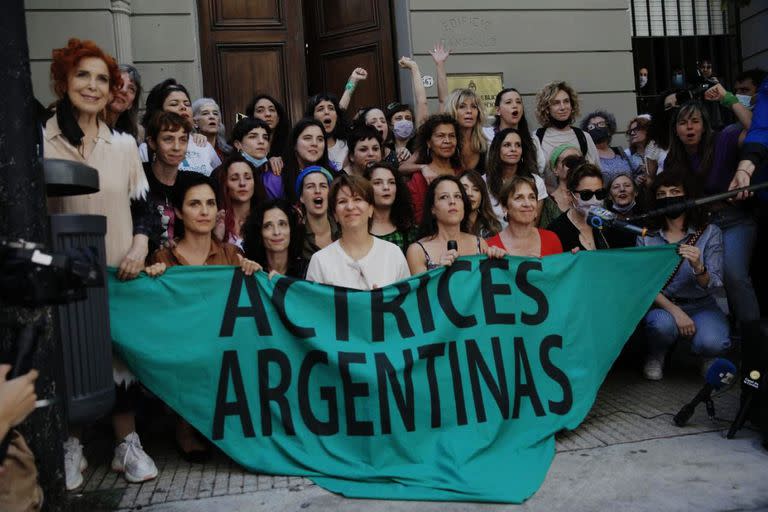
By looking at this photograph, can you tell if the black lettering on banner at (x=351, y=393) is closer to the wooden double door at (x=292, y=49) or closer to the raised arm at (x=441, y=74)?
the raised arm at (x=441, y=74)

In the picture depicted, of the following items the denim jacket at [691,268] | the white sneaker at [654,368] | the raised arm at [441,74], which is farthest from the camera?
the raised arm at [441,74]

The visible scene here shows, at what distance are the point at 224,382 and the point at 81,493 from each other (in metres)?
0.94

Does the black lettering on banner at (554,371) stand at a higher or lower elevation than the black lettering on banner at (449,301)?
lower

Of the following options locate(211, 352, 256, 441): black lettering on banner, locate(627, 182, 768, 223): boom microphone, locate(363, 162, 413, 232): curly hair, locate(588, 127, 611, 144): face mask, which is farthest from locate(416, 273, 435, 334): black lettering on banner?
locate(588, 127, 611, 144): face mask

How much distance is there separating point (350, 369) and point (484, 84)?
18.6 feet

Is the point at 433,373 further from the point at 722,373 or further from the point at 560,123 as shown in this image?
the point at 560,123

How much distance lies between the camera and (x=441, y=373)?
424 centimetres

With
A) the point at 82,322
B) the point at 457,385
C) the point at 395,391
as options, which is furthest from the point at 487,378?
the point at 82,322

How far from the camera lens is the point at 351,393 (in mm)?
4152

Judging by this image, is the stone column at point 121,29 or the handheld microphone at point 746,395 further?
the stone column at point 121,29

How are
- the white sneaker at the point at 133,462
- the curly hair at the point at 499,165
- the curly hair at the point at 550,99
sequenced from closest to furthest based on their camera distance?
the white sneaker at the point at 133,462
the curly hair at the point at 499,165
the curly hair at the point at 550,99

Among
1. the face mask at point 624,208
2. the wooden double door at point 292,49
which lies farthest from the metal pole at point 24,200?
the wooden double door at point 292,49

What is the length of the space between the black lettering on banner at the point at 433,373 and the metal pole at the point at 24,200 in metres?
2.12

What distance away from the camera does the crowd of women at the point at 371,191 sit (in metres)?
4.07
